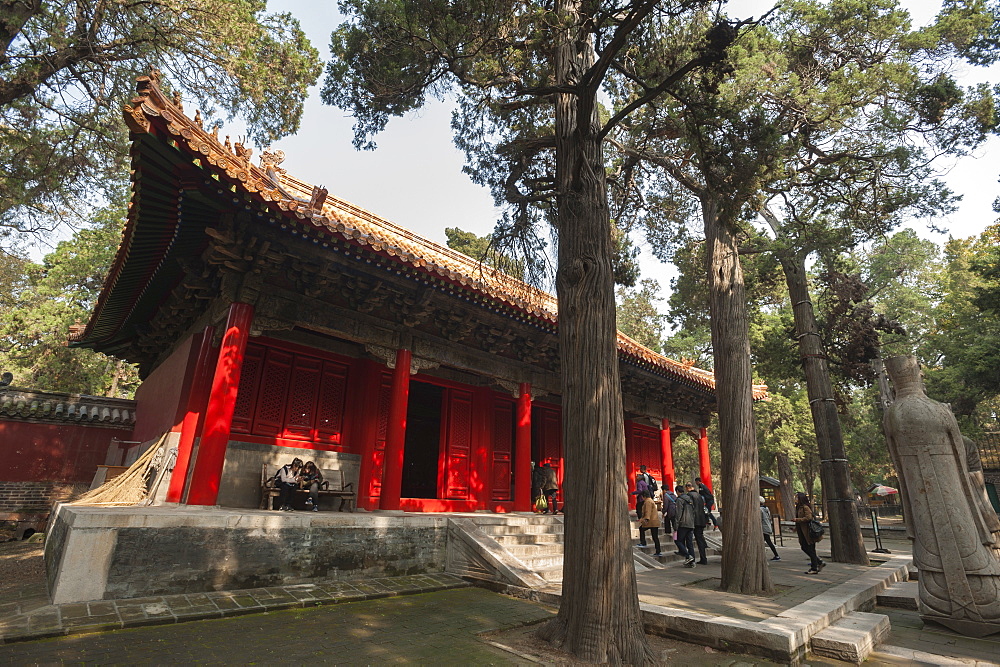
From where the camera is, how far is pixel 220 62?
9.25 m

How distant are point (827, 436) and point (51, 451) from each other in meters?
17.1

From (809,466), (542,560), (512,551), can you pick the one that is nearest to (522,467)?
(542,560)

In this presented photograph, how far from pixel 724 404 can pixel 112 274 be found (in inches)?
386

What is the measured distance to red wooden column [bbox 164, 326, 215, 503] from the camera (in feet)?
21.0

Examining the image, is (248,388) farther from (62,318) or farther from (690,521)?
(62,318)

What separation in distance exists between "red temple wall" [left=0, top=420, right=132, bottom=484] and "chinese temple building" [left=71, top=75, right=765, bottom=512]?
3.74 ft

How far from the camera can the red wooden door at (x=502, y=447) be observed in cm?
1026

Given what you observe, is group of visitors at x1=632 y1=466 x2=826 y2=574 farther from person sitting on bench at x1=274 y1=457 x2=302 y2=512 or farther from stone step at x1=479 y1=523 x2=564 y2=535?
person sitting on bench at x1=274 y1=457 x2=302 y2=512

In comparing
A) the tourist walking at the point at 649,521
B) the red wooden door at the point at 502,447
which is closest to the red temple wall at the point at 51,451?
the red wooden door at the point at 502,447

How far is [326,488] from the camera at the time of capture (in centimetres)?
753

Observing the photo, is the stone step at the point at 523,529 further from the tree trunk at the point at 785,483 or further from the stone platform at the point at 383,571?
the tree trunk at the point at 785,483

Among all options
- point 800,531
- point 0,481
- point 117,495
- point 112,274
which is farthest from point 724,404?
point 0,481

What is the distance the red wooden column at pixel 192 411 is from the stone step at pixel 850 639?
7.22m

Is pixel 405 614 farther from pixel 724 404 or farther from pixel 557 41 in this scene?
pixel 557 41
